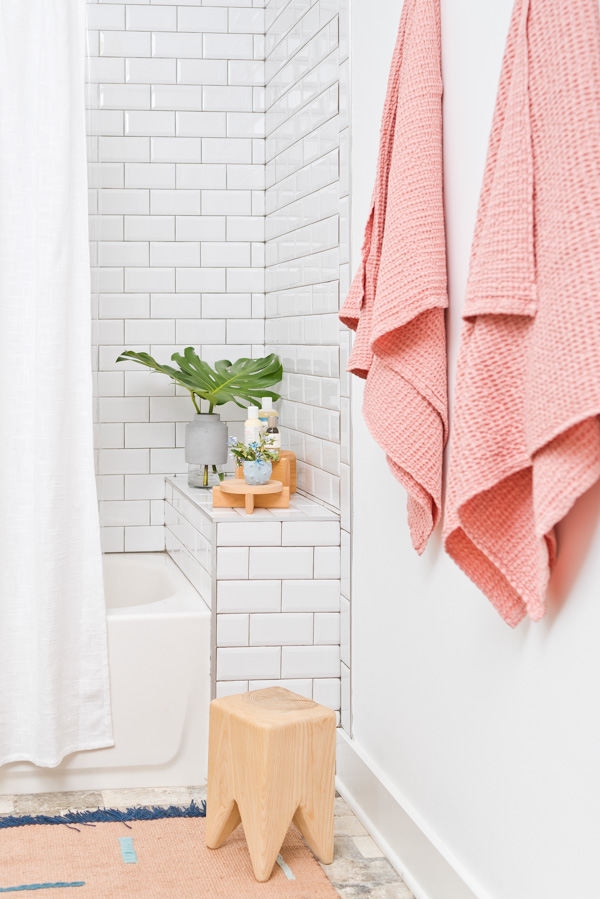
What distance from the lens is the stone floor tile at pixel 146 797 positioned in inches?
86.8

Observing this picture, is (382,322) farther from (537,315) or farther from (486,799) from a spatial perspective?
(486,799)

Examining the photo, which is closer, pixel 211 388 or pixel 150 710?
pixel 150 710

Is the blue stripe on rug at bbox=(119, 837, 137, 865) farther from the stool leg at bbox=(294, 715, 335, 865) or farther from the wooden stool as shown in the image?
the stool leg at bbox=(294, 715, 335, 865)

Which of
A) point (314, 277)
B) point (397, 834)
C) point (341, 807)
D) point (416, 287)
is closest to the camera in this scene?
point (416, 287)

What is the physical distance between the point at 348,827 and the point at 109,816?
0.52 metres

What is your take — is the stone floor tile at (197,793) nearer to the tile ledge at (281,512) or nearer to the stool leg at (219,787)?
the stool leg at (219,787)

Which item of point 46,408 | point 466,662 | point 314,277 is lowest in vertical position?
point 466,662

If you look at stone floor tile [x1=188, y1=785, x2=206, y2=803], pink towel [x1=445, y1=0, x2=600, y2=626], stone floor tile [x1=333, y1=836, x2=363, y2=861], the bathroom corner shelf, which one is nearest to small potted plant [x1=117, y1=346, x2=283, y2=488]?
the bathroom corner shelf

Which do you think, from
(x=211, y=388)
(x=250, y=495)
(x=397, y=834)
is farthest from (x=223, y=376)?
(x=397, y=834)

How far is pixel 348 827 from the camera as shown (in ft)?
6.82

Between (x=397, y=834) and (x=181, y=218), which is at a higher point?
(x=181, y=218)

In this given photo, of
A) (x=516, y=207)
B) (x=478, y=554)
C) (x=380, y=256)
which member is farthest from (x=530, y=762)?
(x=380, y=256)

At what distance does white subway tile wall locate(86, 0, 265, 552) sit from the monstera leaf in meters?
0.29

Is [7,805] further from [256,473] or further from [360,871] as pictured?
[256,473]
